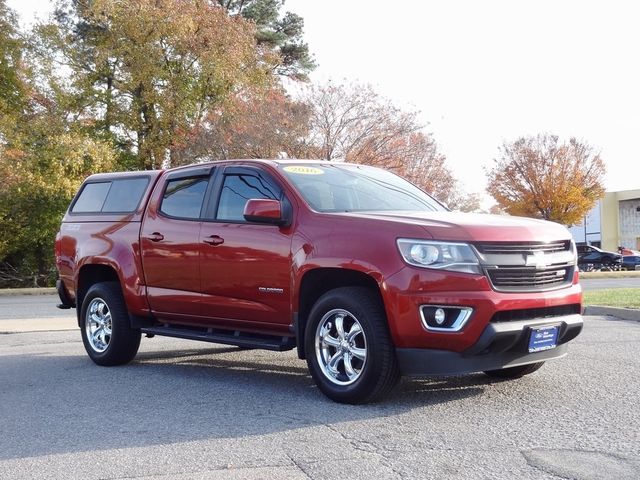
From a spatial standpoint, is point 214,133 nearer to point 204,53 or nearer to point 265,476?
point 204,53

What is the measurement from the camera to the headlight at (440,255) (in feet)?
18.0

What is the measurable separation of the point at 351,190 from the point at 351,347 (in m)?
1.67

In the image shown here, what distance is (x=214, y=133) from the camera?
1113 inches

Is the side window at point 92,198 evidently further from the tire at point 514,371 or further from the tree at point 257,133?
the tree at point 257,133

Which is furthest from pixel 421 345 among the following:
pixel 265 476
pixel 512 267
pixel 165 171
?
pixel 165 171

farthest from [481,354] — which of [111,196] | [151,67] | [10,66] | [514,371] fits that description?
[10,66]

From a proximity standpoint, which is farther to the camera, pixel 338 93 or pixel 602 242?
pixel 602 242

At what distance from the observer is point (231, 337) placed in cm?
695

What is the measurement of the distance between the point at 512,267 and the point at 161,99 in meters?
27.7

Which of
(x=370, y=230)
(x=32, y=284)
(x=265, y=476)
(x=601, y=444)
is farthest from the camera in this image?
(x=32, y=284)

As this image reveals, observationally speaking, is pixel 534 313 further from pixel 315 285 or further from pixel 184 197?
pixel 184 197

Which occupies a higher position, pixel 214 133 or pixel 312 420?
pixel 214 133

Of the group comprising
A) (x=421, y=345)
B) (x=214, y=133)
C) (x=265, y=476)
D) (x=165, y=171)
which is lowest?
(x=265, y=476)

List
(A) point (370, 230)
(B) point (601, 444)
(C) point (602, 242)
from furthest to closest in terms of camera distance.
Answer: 1. (C) point (602, 242)
2. (A) point (370, 230)
3. (B) point (601, 444)
